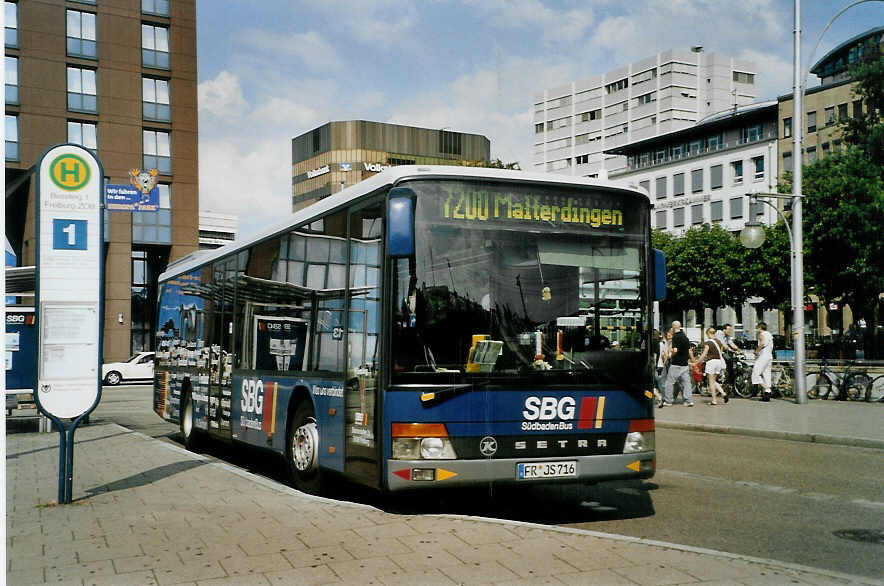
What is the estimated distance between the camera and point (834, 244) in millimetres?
46688

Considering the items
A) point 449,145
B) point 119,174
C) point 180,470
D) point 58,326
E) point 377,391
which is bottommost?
point 180,470

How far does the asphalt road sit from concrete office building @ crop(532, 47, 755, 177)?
85.3 meters

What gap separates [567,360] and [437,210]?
1602 mm

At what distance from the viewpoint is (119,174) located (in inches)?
2004

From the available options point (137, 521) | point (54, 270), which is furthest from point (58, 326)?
point (137, 521)

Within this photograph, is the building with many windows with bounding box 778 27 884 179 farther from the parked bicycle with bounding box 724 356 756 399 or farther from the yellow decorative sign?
the yellow decorative sign

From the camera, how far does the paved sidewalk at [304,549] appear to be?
5586 mm

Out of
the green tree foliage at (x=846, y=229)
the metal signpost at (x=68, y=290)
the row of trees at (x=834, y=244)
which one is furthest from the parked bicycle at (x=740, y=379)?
the green tree foliage at (x=846, y=229)

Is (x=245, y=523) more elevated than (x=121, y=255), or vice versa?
(x=121, y=255)

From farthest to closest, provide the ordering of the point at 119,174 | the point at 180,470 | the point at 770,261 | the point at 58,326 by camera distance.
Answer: the point at 770,261, the point at 119,174, the point at 180,470, the point at 58,326

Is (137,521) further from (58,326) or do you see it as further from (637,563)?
(637,563)

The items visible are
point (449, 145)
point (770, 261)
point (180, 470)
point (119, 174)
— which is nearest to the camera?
point (180, 470)

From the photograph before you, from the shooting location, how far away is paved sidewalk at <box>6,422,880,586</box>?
5586 mm

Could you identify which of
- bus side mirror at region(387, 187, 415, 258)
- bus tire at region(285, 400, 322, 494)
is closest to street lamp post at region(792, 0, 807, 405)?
bus tire at region(285, 400, 322, 494)
